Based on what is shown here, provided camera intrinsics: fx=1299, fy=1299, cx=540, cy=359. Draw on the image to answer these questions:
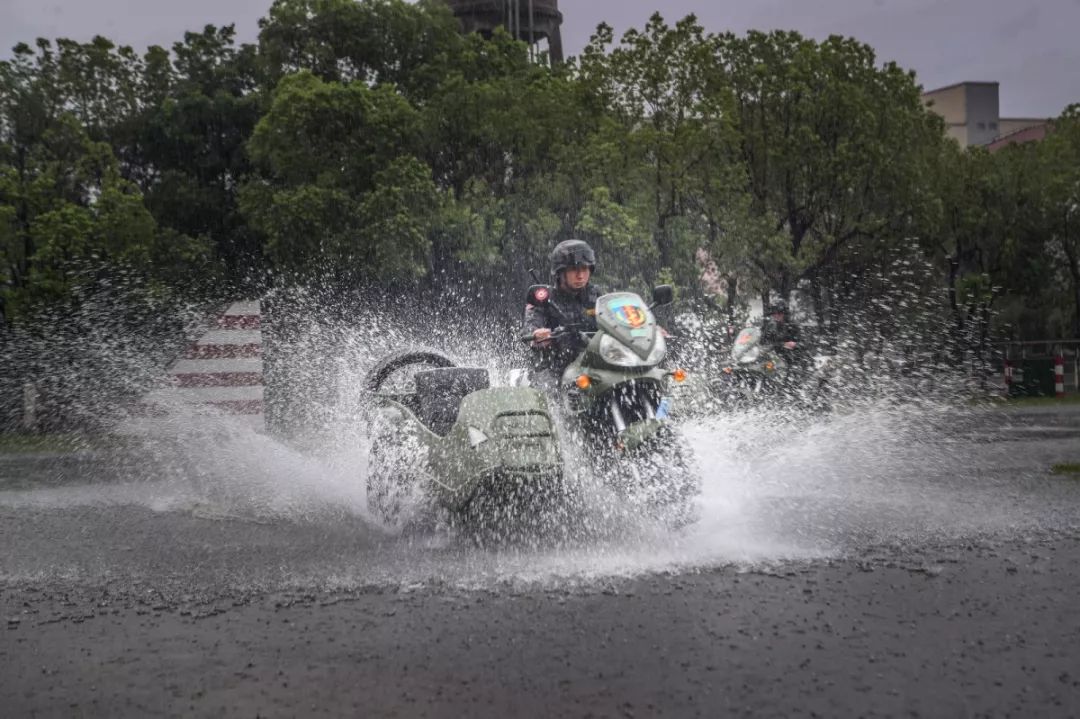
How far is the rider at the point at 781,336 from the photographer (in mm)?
19094

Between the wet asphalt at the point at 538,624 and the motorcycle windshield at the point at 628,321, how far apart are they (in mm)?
1281

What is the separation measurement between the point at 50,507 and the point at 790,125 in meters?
26.8

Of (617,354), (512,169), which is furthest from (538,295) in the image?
(512,169)

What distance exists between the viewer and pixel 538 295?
9.16m

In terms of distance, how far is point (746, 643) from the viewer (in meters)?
5.21

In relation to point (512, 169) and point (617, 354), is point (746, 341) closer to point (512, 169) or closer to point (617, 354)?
point (617, 354)

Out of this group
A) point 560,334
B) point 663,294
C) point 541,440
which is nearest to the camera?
point 541,440

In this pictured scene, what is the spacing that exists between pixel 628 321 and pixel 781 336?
450 inches

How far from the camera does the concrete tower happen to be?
56.0 meters

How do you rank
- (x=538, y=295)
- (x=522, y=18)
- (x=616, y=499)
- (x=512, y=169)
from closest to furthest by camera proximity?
(x=616, y=499)
(x=538, y=295)
(x=512, y=169)
(x=522, y=18)

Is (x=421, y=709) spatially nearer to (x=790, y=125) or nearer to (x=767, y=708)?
(x=767, y=708)

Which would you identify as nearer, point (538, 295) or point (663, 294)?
point (663, 294)

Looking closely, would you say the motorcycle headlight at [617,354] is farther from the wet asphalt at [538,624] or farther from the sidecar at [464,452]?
the wet asphalt at [538,624]

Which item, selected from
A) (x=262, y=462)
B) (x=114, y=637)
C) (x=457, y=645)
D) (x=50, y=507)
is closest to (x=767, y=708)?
(x=457, y=645)
